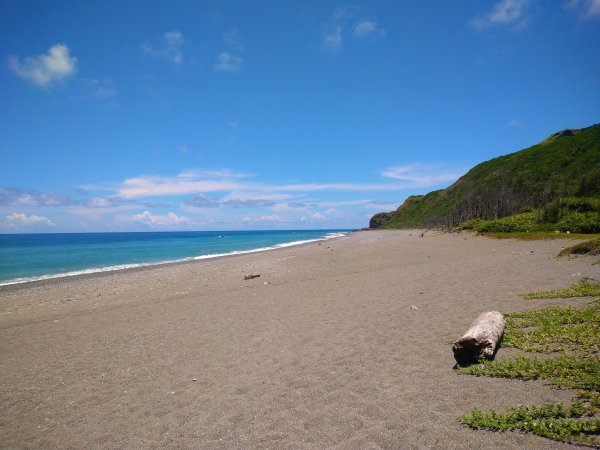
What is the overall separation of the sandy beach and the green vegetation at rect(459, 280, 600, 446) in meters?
0.22

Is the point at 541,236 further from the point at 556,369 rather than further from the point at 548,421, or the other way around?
the point at 548,421

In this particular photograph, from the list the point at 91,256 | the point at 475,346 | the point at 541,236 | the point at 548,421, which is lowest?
the point at 548,421

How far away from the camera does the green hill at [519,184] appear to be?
67250 mm

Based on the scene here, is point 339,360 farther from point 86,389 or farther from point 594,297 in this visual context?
point 594,297

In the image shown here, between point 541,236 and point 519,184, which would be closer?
point 541,236

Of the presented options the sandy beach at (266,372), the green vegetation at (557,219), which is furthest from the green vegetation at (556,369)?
the green vegetation at (557,219)

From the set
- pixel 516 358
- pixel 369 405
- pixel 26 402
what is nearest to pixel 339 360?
pixel 369 405

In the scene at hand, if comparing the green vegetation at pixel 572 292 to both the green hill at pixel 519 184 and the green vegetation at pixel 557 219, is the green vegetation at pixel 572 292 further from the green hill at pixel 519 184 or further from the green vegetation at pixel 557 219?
the green hill at pixel 519 184

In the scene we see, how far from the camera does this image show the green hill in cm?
6725

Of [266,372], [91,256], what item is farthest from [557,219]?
[91,256]

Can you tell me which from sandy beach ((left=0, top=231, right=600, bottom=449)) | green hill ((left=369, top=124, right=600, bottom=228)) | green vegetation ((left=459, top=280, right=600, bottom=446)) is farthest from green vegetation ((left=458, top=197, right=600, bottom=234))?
green vegetation ((left=459, top=280, right=600, bottom=446))

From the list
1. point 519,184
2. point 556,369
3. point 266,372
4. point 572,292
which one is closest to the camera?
point 556,369

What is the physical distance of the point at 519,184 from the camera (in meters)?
96.9

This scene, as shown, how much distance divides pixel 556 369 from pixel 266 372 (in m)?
5.69
